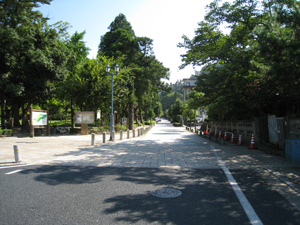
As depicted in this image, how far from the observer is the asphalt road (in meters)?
3.50

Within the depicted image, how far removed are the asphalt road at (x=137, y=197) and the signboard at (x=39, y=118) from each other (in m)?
13.0

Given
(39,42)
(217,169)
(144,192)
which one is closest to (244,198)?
(144,192)

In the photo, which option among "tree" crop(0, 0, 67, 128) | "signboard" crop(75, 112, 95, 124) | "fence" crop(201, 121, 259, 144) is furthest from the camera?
"signboard" crop(75, 112, 95, 124)

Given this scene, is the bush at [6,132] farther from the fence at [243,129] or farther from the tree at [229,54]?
the fence at [243,129]

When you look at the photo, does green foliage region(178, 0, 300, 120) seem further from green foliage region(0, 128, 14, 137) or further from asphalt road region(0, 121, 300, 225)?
green foliage region(0, 128, 14, 137)

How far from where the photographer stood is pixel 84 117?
2167 centimetres

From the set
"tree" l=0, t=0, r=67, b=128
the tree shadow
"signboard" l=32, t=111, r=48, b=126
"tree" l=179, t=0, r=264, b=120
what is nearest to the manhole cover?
the tree shadow

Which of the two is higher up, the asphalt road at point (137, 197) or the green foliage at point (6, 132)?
the green foliage at point (6, 132)

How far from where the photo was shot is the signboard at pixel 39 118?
1873 centimetres

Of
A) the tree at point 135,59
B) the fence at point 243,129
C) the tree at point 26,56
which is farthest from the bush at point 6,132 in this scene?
the fence at point 243,129

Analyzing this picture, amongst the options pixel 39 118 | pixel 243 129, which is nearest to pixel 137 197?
pixel 243 129

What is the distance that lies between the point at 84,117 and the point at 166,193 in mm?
18510

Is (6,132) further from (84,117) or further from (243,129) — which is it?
(243,129)

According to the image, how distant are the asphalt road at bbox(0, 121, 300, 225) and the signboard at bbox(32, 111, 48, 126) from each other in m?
13.0
